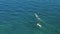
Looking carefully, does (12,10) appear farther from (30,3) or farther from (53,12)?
(53,12)

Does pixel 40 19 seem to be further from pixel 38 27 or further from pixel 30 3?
pixel 30 3

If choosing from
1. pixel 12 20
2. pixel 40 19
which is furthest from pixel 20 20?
pixel 40 19

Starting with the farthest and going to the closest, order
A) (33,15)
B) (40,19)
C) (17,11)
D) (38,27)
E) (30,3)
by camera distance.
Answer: (30,3) < (17,11) < (33,15) < (40,19) < (38,27)

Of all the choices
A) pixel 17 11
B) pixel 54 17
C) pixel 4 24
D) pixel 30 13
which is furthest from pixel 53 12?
pixel 4 24

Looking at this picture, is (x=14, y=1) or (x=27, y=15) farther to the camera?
(x=14, y=1)

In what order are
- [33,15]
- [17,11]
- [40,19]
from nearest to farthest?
[40,19] → [33,15] → [17,11]

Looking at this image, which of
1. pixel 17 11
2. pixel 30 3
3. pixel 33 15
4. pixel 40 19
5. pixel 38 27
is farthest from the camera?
pixel 30 3
